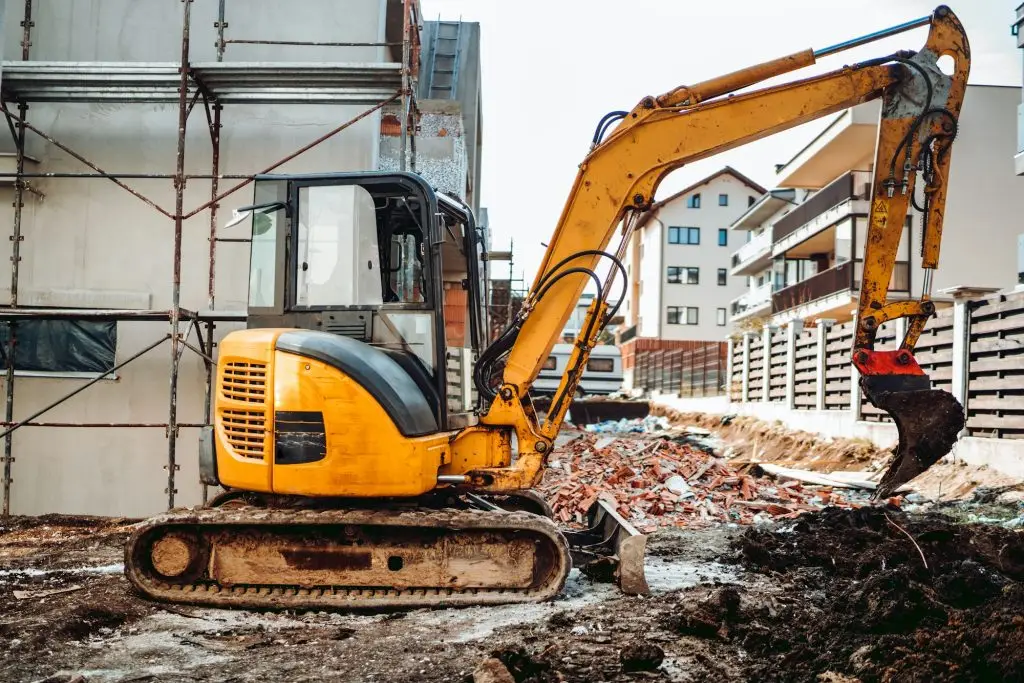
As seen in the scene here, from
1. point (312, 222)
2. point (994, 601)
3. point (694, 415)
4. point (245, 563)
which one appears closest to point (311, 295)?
point (312, 222)

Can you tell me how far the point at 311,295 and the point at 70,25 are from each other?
26.0ft

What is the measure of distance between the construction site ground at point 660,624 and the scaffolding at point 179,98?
2.88 metres

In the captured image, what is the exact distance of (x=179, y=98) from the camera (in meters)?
10.9

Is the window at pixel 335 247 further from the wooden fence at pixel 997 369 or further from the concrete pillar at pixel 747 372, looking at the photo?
the concrete pillar at pixel 747 372

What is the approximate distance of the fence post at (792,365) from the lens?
18.8m

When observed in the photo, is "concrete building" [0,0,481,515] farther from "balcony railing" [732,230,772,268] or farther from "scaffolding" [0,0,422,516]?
"balcony railing" [732,230,772,268]

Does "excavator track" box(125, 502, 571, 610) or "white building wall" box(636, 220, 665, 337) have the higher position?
"white building wall" box(636, 220, 665, 337)

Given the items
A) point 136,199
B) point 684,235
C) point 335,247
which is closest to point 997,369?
point 335,247

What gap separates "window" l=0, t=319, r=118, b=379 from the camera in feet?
37.2

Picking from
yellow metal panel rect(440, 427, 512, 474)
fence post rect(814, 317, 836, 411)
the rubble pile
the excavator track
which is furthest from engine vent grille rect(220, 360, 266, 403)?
fence post rect(814, 317, 836, 411)

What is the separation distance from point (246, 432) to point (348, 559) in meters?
1.06

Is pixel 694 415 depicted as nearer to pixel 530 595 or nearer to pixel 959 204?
pixel 959 204

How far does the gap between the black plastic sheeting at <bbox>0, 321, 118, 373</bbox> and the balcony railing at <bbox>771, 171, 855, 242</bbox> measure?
26095mm

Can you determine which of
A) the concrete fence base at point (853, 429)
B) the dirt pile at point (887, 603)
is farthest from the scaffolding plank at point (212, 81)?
the concrete fence base at point (853, 429)
